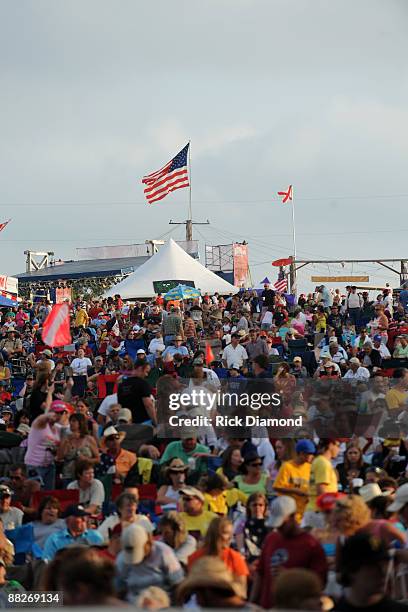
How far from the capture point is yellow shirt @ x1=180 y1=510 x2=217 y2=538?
995 centimetres

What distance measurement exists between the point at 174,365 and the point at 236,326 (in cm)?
702

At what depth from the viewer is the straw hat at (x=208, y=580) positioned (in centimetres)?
609

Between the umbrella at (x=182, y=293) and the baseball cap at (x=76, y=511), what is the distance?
2028 cm


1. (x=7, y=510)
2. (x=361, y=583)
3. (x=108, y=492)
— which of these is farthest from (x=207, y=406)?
(x=361, y=583)

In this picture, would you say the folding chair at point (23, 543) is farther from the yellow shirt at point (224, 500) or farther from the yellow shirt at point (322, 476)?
the yellow shirt at point (322, 476)

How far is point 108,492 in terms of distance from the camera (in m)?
11.9

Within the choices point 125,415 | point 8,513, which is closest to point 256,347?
point 125,415

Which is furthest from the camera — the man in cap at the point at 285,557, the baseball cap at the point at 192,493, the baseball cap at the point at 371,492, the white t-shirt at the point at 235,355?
the white t-shirt at the point at 235,355

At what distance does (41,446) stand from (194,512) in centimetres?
343

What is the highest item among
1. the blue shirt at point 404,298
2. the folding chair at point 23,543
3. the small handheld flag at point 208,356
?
the blue shirt at point 404,298

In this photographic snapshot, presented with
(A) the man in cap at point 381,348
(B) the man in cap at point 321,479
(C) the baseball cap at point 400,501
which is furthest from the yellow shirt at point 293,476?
(A) the man in cap at point 381,348

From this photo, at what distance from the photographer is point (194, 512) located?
33.1ft

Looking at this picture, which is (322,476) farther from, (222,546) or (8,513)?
(8,513)

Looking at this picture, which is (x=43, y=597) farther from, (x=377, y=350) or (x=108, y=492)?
(x=377, y=350)
